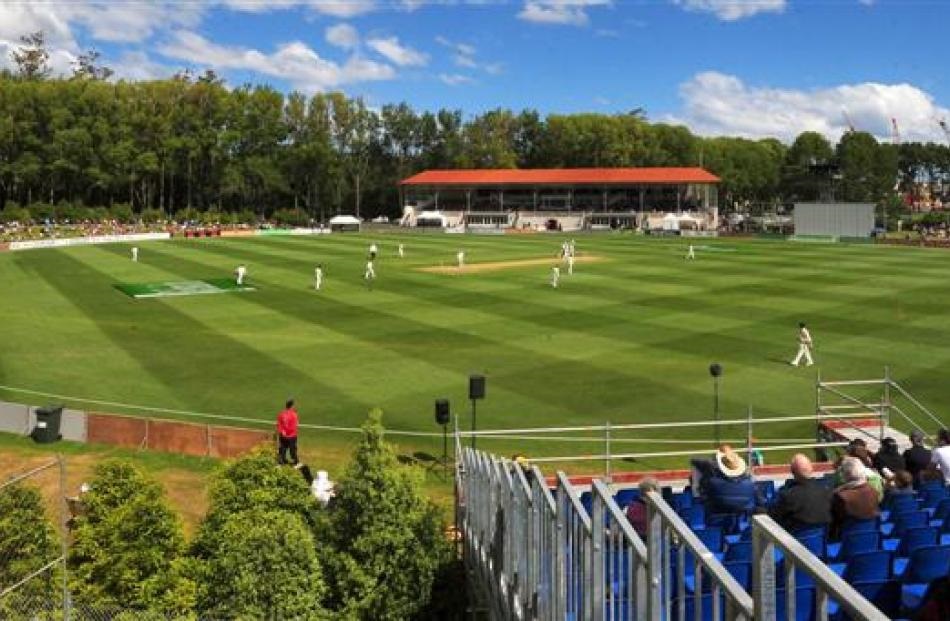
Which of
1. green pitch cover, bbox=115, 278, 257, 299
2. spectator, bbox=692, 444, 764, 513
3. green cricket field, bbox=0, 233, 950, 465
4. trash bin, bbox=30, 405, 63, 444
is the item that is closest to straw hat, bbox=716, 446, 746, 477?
spectator, bbox=692, 444, 764, 513

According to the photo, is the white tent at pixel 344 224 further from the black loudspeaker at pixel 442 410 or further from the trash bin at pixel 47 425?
the black loudspeaker at pixel 442 410

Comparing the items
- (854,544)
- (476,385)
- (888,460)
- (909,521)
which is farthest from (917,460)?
(476,385)

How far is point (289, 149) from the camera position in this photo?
13662cm

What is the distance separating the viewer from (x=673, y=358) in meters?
29.3

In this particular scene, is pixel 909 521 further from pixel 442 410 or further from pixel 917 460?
pixel 442 410

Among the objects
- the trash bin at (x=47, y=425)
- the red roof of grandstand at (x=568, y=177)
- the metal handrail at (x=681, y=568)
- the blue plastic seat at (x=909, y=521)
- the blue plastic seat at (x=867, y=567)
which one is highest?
the red roof of grandstand at (x=568, y=177)

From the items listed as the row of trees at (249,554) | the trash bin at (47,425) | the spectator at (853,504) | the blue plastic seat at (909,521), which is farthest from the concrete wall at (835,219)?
the row of trees at (249,554)

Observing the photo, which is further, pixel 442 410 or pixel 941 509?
pixel 442 410

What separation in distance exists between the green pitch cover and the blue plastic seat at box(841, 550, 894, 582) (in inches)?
1608

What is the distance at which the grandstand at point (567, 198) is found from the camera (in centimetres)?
12962

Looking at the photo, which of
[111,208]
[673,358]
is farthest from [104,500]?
[111,208]

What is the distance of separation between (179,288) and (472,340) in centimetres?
2147

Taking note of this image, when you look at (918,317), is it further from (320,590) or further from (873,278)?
(320,590)

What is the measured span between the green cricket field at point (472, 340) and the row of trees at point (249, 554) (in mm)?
9718
